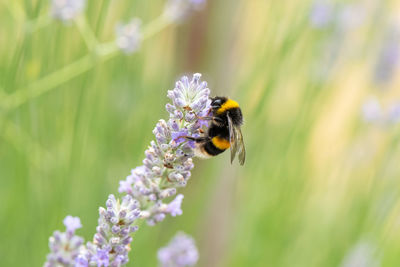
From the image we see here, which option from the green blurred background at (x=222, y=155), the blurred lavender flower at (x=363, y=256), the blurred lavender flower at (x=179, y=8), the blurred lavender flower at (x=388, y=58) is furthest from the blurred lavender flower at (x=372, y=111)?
the blurred lavender flower at (x=179, y=8)

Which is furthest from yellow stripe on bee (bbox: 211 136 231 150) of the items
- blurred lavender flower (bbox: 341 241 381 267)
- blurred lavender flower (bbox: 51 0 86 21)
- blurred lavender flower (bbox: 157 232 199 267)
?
blurred lavender flower (bbox: 341 241 381 267)

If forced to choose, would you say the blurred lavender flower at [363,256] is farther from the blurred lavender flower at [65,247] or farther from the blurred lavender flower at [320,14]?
the blurred lavender flower at [65,247]

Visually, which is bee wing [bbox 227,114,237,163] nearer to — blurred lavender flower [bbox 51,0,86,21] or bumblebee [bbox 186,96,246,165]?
bumblebee [bbox 186,96,246,165]

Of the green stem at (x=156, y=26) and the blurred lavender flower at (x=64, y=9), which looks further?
the green stem at (x=156, y=26)

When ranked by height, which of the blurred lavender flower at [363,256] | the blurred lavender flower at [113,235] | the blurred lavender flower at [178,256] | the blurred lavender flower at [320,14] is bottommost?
the blurred lavender flower at [113,235]

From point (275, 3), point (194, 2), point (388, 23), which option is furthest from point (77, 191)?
point (388, 23)
